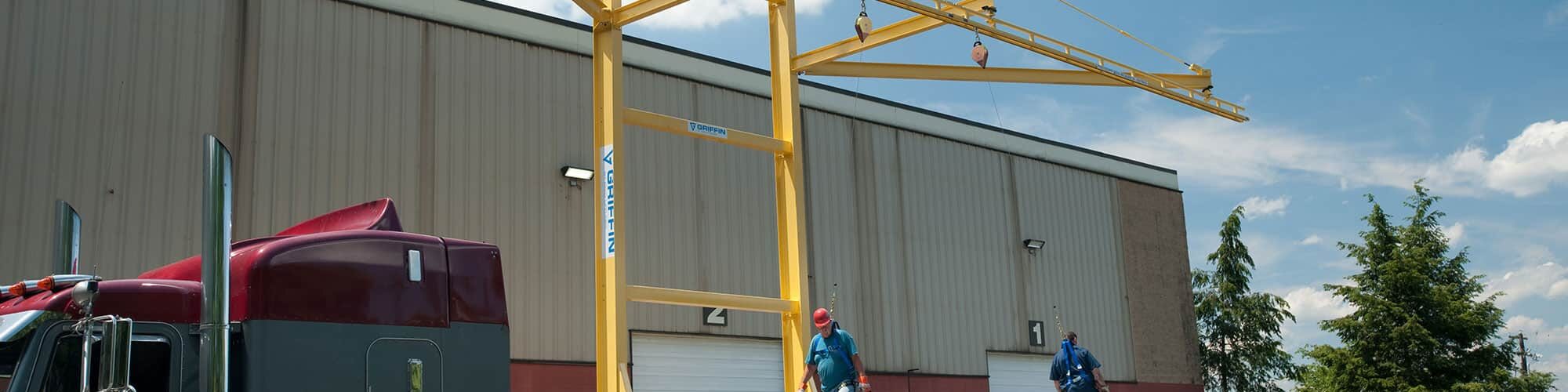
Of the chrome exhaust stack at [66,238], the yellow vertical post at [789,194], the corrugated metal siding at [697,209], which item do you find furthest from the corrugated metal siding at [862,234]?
the chrome exhaust stack at [66,238]

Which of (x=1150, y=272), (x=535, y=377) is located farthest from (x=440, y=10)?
(x=1150, y=272)

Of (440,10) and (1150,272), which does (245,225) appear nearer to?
(440,10)

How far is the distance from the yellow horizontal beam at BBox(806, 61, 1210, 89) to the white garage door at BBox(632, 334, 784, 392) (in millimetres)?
5607

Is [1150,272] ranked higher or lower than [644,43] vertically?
lower

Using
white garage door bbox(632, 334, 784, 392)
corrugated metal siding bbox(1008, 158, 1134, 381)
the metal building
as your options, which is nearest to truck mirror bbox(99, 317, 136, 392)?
the metal building

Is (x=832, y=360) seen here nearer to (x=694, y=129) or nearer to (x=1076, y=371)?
(x=694, y=129)

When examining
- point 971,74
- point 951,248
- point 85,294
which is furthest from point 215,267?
point 951,248

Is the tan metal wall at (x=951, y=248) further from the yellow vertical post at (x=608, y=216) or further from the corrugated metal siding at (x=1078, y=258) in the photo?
the yellow vertical post at (x=608, y=216)

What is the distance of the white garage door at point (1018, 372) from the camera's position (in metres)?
28.0

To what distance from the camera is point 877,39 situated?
19.2 metres

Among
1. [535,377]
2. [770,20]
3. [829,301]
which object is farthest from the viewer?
[829,301]

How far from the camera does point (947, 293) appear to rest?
27266 mm

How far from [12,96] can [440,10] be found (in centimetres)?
619

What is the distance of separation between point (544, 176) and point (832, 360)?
32.6 feet
